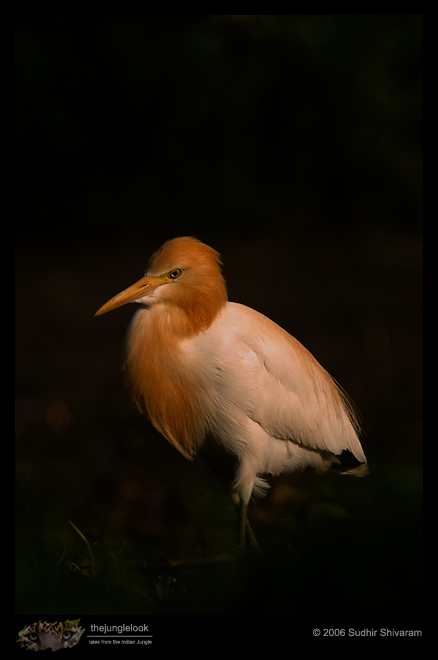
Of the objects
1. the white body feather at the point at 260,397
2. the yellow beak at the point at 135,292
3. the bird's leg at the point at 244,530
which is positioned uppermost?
the yellow beak at the point at 135,292

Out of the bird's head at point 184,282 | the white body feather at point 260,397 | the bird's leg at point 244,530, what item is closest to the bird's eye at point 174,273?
the bird's head at point 184,282

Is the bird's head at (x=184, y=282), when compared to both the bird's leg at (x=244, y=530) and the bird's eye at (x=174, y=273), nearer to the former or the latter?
the bird's eye at (x=174, y=273)

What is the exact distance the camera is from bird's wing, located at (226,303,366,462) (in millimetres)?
1950

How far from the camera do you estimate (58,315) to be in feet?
16.6

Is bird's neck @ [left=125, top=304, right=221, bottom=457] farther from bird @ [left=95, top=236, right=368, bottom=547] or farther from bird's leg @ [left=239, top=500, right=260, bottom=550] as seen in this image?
bird's leg @ [left=239, top=500, right=260, bottom=550]

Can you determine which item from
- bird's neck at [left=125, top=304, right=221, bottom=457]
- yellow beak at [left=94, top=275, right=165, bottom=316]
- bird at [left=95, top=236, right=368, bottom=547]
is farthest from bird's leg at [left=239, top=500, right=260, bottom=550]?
yellow beak at [left=94, top=275, right=165, bottom=316]

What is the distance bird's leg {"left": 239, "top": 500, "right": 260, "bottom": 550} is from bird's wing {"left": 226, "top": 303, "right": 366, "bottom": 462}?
268 millimetres

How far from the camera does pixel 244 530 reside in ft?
6.54

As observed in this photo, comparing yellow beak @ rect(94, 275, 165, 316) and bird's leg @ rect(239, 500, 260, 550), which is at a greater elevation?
yellow beak @ rect(94, 275, 165, 316)

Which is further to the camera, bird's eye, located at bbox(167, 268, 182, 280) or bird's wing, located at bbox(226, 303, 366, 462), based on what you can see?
bird's wing, located at bbox(226, 303, 366, 462)

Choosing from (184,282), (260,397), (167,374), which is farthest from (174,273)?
(260,397)

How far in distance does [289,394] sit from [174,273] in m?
0.59

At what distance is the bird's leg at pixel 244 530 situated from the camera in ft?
6.48

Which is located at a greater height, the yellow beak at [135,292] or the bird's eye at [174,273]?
the bird's eye at [174,273]
